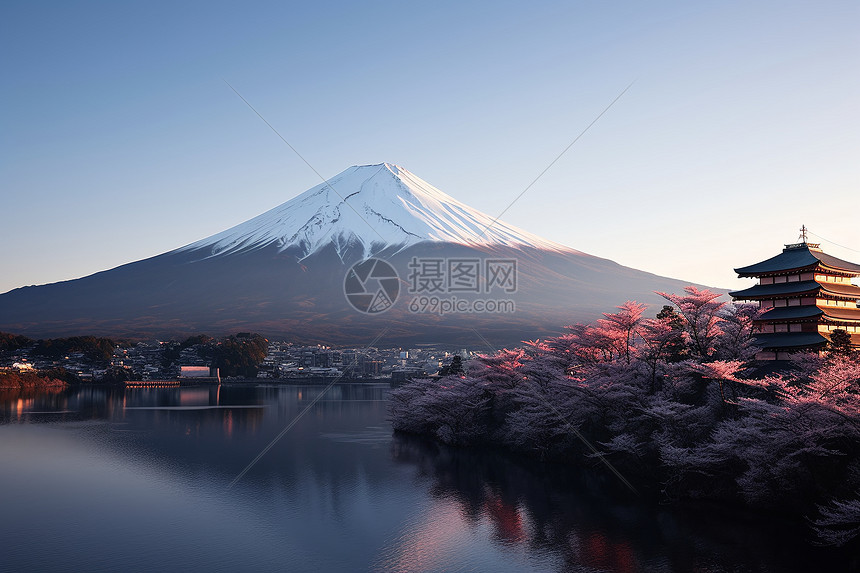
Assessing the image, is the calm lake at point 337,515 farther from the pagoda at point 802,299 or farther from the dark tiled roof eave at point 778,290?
the dark tiled roof eave at point 778,290

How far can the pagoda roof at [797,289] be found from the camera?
99.6 feet

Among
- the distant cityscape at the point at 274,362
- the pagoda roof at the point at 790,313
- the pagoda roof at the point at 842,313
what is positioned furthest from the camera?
the distant cityscape at the point at 274,362

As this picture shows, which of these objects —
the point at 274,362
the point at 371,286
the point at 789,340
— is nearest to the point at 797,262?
the point at 789,340

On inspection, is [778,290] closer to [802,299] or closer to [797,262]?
[802,299]

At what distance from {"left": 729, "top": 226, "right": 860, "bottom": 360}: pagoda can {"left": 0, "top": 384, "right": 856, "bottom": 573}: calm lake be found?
11032 mm

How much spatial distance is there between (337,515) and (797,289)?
23136 mm

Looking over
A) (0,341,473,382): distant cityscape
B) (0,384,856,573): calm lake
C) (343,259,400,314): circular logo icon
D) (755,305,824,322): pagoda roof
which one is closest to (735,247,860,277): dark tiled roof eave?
(755,305,824,322): pagoda roof

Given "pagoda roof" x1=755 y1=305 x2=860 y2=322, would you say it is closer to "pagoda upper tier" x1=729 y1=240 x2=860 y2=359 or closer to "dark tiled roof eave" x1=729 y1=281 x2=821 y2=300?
"pagoda upper tier" x1=729 y1=240 x2=860 y2=359

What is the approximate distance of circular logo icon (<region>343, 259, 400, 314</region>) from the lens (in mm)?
147500

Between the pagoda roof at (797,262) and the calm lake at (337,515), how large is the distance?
1308cm

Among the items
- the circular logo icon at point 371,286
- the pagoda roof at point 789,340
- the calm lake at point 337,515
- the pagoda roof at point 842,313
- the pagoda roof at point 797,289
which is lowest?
the calm lake at point 337,515

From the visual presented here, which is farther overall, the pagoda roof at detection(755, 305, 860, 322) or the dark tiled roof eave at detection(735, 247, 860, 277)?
the dark tiled roof eave at detection(735, 247, 860, 277)

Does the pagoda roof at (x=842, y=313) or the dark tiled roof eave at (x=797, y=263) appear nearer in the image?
the pagoda roof at (x=842, y=313)

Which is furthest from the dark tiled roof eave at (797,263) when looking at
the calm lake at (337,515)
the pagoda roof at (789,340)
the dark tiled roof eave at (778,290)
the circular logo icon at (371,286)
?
the circular logo icon at (371,286)
